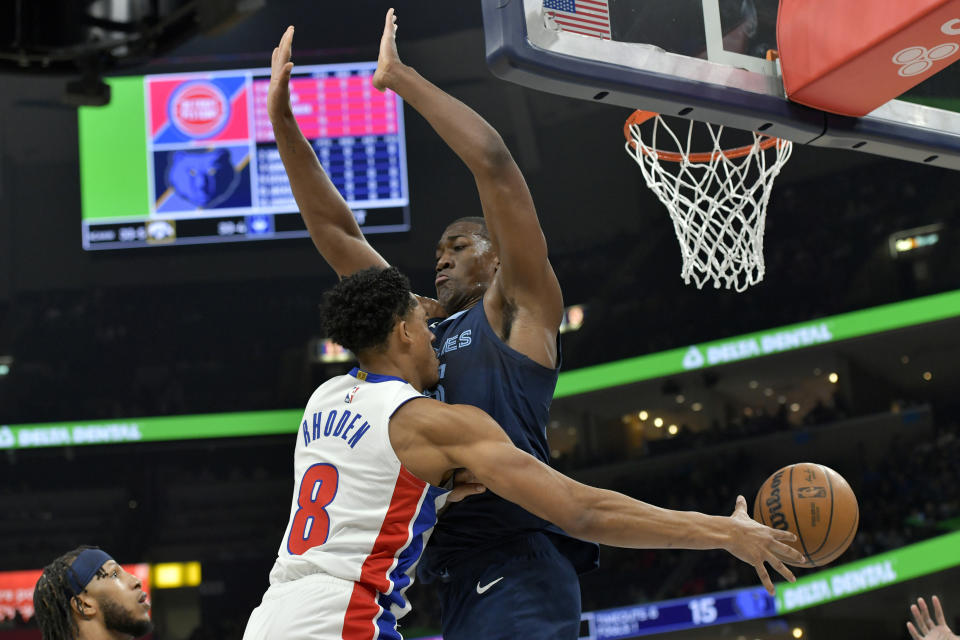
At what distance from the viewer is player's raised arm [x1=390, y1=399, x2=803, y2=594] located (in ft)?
8.90

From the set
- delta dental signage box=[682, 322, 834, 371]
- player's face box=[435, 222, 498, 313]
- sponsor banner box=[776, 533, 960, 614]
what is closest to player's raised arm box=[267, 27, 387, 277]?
player's face box=[435, 222, 498, 313]

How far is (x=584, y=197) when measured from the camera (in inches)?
467

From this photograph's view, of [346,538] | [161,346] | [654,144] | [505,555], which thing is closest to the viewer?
[346,538]

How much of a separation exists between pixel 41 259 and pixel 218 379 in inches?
89.4

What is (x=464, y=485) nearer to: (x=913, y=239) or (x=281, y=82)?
(x=281, y=82)

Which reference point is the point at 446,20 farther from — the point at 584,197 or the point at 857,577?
the point at 857,577

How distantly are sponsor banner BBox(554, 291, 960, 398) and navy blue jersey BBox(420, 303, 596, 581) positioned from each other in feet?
26.2

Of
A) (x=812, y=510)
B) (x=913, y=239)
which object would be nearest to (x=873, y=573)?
(x=913, y=239)

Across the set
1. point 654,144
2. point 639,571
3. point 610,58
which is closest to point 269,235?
point 639,571

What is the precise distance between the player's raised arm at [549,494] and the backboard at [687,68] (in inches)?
43.8

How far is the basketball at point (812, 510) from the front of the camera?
10.9 feet

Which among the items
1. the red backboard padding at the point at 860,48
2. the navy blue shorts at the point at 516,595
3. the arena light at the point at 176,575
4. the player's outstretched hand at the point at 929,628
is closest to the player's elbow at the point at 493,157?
the navy blue shorts at the point at 516,595

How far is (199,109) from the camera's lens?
1088cm

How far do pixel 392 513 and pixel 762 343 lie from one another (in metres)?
9.11
